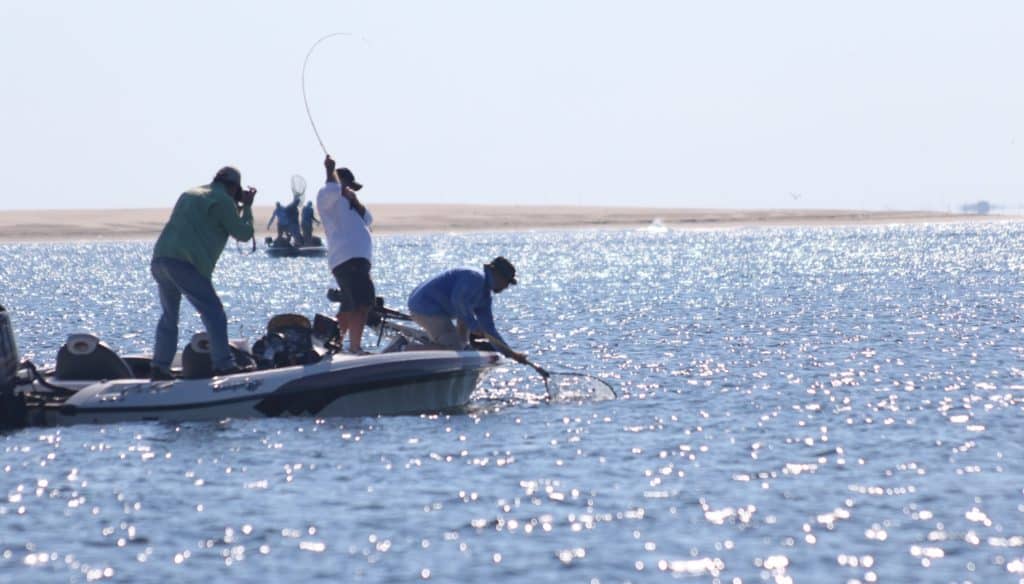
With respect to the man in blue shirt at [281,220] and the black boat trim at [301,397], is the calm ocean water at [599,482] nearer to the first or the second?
the black boat trim at [301,397]

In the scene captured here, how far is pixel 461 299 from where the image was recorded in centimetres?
1686

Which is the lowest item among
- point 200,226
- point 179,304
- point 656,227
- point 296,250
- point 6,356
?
point 656,227

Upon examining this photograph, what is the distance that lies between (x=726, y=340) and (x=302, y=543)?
650 inches

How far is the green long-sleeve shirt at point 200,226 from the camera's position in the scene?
51.9 ft

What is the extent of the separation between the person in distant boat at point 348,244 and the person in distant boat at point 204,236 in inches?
74.0

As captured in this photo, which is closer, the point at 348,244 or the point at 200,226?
the point at 200,226

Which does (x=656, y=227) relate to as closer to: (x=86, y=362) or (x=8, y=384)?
(x=86, y=362)

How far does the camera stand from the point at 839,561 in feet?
34.4

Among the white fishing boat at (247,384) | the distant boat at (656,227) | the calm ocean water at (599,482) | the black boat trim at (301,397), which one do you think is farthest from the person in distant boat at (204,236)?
the distant boat at (656,227)

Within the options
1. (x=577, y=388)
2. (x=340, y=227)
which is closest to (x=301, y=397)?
(x=340, y=227)

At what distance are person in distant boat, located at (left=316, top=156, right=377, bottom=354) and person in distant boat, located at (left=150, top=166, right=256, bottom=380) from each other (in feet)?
6.17

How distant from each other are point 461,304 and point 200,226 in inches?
99.0

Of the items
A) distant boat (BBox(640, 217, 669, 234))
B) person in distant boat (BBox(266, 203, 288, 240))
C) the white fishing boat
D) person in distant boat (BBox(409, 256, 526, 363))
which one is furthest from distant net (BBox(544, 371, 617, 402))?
distant boat (BBox(640, 217, 669, 234))

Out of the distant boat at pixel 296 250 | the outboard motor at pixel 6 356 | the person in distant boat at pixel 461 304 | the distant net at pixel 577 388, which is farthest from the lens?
the distant boat at pixel 296 250
